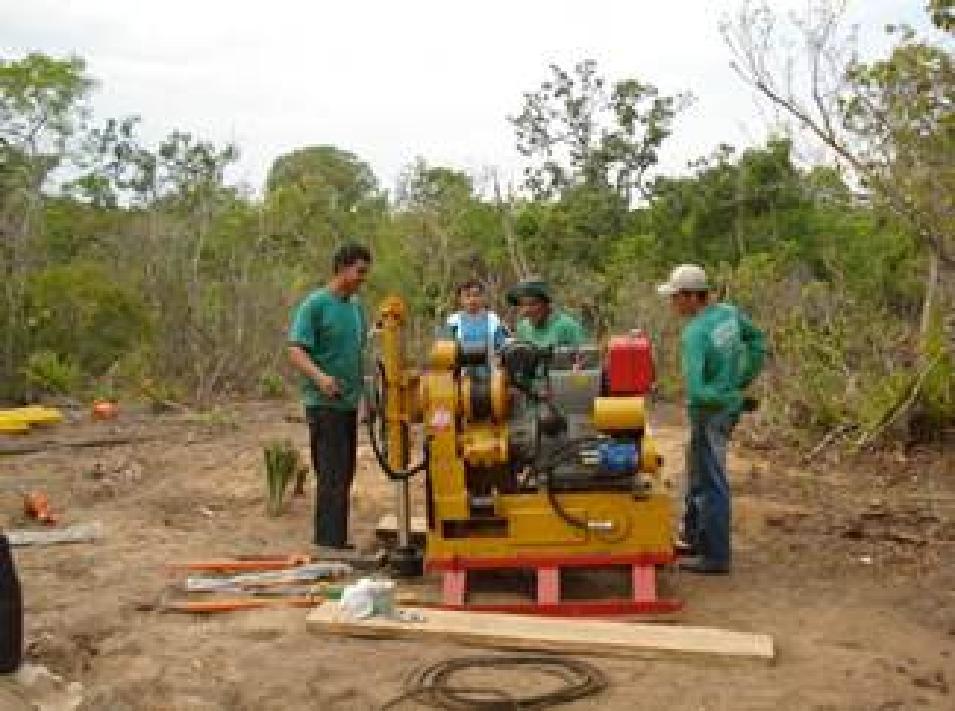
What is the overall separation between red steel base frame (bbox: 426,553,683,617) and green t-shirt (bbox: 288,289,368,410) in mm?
1389

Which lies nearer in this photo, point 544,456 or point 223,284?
point 544,456

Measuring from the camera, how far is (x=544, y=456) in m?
6.03

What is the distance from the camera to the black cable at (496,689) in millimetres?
4566

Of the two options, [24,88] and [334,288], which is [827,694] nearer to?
[334,288]

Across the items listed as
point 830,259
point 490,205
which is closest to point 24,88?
point 490,205

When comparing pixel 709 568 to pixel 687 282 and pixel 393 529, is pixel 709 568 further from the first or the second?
pixel 393 529

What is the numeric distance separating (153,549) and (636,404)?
2.97 metres

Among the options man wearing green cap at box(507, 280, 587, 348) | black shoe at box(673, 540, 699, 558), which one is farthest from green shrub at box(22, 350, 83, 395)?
black shoe at box(673, 540, 699, 558)

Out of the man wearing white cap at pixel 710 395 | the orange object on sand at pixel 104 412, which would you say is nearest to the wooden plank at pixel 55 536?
the man wearing white cap at pixel 710 395

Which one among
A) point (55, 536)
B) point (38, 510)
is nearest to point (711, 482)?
point (55, 536)

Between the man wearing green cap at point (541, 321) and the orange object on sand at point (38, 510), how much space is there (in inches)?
126

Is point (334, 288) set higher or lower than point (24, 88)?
lower

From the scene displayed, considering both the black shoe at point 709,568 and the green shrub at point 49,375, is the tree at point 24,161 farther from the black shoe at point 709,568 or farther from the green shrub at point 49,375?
the black shoe at point 709,568

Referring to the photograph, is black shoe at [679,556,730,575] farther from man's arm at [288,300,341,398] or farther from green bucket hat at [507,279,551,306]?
man's arm at [288,300,341,398]
